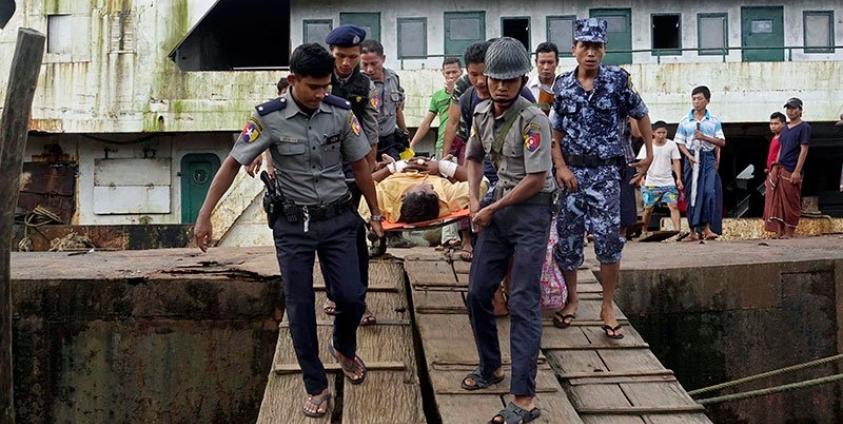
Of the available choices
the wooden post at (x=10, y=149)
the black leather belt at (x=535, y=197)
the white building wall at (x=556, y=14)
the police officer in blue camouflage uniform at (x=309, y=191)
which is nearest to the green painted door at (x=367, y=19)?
the white building wall at (x=556, y=14)

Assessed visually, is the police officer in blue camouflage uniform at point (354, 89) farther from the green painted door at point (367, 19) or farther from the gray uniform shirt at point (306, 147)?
the green painted door at point (367, 19)

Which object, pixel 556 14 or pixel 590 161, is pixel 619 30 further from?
pixel 590 161

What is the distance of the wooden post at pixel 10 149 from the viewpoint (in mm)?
6141

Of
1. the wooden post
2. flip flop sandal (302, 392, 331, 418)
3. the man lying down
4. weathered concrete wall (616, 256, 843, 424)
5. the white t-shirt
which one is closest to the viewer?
flip flop sandal (302, 392, 331, 418)

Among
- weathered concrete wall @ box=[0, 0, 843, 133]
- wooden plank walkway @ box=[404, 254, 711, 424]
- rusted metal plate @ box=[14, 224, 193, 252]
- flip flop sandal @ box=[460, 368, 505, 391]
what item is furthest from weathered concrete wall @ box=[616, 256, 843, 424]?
weathered concrete wall @ box=[0, 0, 843, 133]

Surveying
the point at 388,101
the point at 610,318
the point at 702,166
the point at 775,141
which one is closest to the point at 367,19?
the point at 775,141

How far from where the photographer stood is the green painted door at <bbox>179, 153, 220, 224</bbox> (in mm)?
19672

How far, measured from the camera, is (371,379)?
15.5 feet

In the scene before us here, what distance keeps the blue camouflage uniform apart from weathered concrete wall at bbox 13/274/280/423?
2.71 m

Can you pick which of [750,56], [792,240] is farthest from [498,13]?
[792,240]

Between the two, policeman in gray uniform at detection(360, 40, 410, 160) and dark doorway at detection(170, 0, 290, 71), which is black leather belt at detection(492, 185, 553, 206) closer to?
policeman in gray uniform at detection(360, 40, 410, 160)

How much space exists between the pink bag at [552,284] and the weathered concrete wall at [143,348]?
2.25m

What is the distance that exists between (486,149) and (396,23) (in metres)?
14.6

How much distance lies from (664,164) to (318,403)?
7974 millimetres
